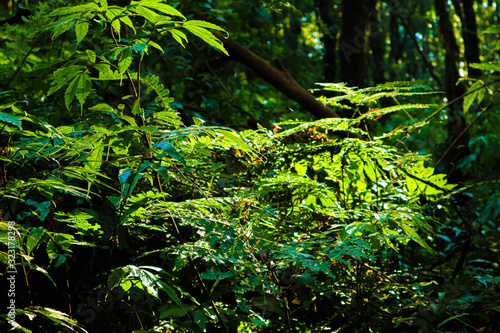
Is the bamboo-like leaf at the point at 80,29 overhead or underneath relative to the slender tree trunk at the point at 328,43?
underneath

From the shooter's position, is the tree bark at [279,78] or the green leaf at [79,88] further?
the tree bark at [279,78]

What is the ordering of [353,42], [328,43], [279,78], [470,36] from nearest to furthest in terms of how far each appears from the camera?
1. [279,78]
2. [353,42]
3. [470,36]
4. [328,43]

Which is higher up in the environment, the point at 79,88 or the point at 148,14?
the point at 148,14

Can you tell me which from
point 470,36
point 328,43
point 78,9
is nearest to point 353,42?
point 470,36

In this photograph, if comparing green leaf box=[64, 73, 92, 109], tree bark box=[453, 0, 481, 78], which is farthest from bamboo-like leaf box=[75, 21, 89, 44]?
tree bark box=[453, 0, 481, 78]

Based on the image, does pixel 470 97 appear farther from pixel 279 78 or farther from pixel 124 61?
pixel 279 78

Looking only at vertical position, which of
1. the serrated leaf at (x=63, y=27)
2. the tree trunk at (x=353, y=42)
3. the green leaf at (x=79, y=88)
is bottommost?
the green leaf at (x=79, y=88)

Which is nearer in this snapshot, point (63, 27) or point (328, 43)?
point (63, 27)

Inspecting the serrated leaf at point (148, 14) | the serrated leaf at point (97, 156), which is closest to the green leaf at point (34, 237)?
the serrated leaf at point (97, 156)

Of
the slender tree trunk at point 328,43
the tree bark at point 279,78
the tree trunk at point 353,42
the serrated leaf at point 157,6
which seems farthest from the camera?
the slender tree trunk at point 328,43

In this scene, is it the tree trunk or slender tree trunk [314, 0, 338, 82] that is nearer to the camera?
the tree trunk

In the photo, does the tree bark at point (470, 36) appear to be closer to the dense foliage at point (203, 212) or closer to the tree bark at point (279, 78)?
the tree bark at point (279, 78)

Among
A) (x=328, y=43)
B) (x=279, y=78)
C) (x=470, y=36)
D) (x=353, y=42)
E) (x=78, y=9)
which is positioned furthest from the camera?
(x=328, y=43)

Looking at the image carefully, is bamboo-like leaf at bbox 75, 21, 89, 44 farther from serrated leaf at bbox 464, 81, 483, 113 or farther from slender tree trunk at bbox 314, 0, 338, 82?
slender tree trunk at bbox 314, 0, 338, 82
